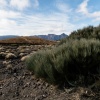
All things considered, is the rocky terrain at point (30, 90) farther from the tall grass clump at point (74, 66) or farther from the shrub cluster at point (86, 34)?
the shrub cluster at point (86, 34)

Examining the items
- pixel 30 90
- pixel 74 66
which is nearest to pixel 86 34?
pixel 74 66

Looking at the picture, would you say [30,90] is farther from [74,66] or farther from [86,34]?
[86,34]

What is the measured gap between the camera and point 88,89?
7555 millimetres

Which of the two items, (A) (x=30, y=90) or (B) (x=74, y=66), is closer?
(B) (x=74, y=66)

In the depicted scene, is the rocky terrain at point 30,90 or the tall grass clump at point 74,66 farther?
the tall grass clump at point 74,66

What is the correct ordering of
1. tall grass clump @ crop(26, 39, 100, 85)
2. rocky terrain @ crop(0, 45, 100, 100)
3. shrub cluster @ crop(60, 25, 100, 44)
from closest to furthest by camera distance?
rocky terrain @ crop(0, 45, 100, 100) → tall grass clump @ crop(26, 39, 100, 85) → shrub cluster @ crop(60, 25, 100, 44)

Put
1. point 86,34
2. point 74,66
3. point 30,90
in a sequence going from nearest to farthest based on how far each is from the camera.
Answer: point 74,66
point 30,90
point 86,34

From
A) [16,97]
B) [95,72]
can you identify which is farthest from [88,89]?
[16,97]

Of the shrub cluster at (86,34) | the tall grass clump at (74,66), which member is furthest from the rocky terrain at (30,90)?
the shrub cluster at (86,34)

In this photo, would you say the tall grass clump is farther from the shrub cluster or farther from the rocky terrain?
the shrub cluster

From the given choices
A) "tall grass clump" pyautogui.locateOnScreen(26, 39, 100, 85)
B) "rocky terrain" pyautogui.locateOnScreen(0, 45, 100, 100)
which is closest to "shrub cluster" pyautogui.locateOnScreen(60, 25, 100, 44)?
"rocky terrain" pyautogui.locateOnScreen(0, 45, 100, 100)

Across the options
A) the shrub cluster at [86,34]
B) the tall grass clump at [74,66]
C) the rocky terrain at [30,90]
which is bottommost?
the rocky terrain at [30,90]

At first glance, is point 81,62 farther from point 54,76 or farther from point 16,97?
point 16,97

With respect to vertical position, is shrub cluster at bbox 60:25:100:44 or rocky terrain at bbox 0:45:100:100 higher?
shrub cluster at bbox 60:25:100:44
